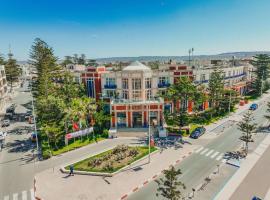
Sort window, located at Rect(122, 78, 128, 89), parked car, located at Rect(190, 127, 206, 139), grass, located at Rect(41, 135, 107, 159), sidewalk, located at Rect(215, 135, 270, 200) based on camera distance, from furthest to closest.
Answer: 1. window, located at Rect(122, 78, 128, 89)
2. parked car, located at Rect(190, 127, 206, 139)
3. grass, located at Rect(41, 135, 107, 159)
4. sidewalk, located at Rect(215, 135, 270, 200)

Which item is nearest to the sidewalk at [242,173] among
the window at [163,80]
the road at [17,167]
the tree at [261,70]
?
the road at [17,167]

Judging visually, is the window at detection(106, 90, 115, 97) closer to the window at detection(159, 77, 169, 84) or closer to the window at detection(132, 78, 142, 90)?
the window at detection(132, 78, 142, 90)

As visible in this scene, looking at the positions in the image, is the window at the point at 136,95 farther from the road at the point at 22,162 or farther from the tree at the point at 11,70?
the tree at the point at 11,70

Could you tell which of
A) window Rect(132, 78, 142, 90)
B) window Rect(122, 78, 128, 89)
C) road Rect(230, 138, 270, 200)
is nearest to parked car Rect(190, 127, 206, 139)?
road Rect(230, 138, 270, 200)

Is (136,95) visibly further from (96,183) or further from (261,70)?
(261,70)

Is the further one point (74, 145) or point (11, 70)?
point (11, 70)

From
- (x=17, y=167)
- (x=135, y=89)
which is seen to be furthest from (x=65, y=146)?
(x=135, y=89)

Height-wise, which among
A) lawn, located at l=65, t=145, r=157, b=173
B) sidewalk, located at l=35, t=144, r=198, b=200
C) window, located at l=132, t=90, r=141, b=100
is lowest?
sidewalk, located at l=35, t=144, r=198, b=200
